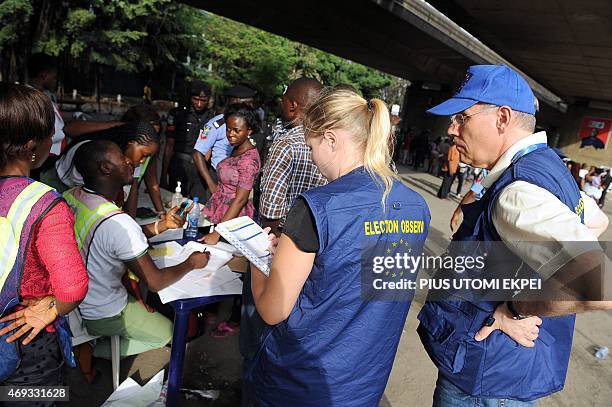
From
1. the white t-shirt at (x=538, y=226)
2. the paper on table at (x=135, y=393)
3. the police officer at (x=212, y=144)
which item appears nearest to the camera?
the white t-shirt at (x=538, y=226)

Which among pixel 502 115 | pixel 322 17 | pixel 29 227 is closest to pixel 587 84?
pixel 322 17

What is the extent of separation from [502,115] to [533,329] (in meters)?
0.77

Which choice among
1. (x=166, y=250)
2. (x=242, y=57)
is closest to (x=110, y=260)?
(x=166, y=250)

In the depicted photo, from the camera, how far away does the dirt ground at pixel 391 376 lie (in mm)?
2598

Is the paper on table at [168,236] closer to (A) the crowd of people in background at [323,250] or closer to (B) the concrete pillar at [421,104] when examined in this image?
(A) the crowd of people in background at [323,250]

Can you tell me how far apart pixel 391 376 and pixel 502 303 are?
2.08 metres

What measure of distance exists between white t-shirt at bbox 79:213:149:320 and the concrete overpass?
811 centimetres

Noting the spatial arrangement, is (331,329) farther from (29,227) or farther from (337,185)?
(29,227)

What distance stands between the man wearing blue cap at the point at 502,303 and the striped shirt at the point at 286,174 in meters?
1.07

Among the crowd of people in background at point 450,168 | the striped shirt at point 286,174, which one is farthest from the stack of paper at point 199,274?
the crowd of people in background at point 450,168

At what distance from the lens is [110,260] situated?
2.11 m

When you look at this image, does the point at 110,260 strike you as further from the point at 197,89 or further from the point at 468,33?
the point at 468,33

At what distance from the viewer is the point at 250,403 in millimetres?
1630

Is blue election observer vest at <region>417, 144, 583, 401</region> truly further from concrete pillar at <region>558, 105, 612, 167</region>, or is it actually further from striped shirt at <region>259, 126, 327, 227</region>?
concrete pillar at <region>558, 105, 612, 167</region>
